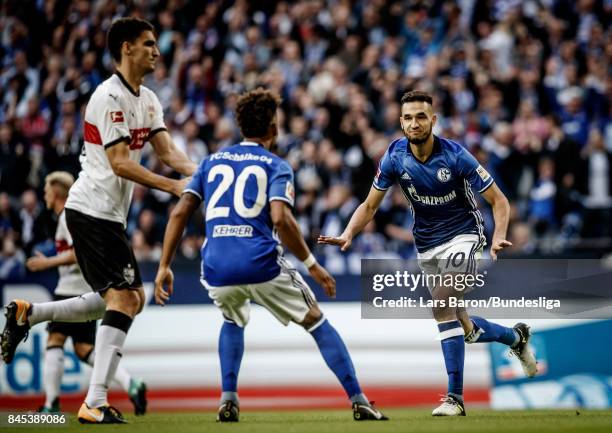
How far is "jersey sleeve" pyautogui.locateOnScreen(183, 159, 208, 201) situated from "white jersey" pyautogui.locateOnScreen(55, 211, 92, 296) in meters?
2.99

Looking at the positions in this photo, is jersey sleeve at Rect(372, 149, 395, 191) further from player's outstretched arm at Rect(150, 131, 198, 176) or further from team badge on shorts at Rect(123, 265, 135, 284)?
team badge on shorts at Rect(123, 265, 135, 284)

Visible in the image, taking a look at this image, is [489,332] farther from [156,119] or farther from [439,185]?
[156,119]

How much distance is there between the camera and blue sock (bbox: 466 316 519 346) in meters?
8.59

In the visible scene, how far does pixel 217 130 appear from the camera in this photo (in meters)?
16.1

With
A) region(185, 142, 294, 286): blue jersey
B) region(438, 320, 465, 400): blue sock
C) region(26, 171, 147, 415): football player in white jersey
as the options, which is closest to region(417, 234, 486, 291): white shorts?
region(438, 320, 465, 400): blue sock

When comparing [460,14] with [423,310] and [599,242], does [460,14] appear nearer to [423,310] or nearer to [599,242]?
[599,242]

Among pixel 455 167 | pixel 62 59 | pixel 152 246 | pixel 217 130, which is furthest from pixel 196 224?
pixel 455 167

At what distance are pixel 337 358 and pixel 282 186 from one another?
130cm

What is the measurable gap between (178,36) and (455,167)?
11.2 m

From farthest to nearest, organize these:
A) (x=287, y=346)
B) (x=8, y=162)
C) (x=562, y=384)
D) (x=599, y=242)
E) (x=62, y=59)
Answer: (x=62, y=59), (x=8, y=162), (x=599, y=242), (x=287, y=346), (x=562, y=384)

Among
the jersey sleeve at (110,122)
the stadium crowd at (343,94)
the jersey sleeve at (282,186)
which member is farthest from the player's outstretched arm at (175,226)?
the stadium crowd at (343,94)

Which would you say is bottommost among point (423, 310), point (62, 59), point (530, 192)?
point (423, 310)

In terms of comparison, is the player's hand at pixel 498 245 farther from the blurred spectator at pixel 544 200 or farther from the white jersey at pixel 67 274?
the blurred spectator at pixel 544 200

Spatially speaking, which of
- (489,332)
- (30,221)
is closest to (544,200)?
(489,332)
